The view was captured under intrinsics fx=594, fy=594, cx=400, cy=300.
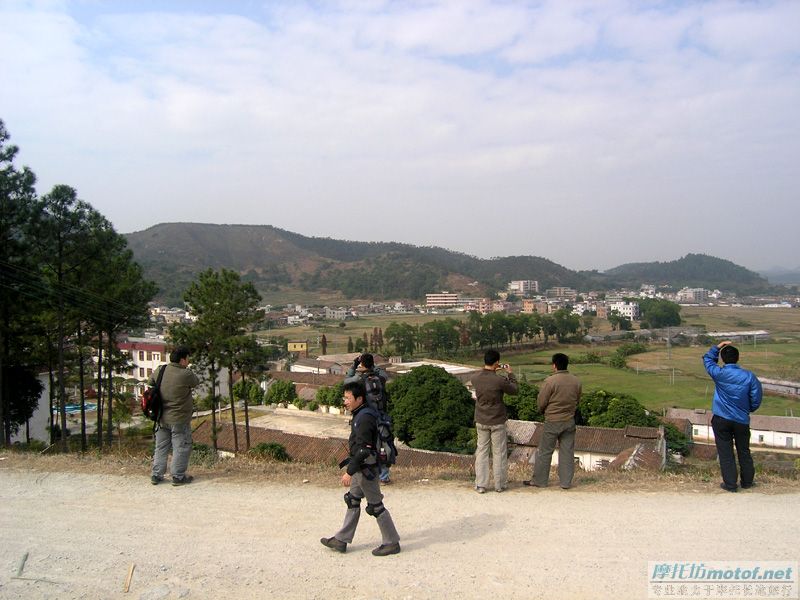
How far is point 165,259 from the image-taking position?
199125 millimetres

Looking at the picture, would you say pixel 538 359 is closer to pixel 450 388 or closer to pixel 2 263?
pixel 450 388

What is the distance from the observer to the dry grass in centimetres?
682

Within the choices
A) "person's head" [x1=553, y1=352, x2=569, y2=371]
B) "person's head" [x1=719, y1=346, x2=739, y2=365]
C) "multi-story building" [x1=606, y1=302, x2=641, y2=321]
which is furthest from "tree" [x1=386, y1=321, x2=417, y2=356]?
"multi-story building" [x1=606, y1=302, x2=641, y2=321]

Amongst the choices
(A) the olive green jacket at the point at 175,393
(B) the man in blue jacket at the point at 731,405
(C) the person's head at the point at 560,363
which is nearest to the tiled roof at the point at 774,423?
(B) the man in blue jacket at the point at 731,405

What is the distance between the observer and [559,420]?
675cm

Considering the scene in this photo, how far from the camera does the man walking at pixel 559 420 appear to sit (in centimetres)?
671

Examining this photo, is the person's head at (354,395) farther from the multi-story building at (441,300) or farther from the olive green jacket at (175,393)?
the multi-story building at (441,300)

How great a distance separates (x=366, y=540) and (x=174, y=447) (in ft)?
9.88

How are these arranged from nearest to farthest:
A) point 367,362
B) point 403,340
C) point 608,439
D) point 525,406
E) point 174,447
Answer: point 367,362, point 174,447, point 608,439, point 525,406, point 403,340

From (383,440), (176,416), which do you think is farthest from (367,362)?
(176,416)

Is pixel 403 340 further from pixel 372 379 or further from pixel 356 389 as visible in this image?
pixel 356 389

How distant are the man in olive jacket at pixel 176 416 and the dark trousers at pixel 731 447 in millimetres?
5924

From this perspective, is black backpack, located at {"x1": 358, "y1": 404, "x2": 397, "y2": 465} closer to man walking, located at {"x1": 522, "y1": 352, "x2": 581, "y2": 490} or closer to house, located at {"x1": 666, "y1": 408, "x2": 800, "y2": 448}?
man walking, located at {"x1": 522, "y1": 352, "x2": 581, "y2": 490}

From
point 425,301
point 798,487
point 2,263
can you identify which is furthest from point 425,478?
point 425,301
